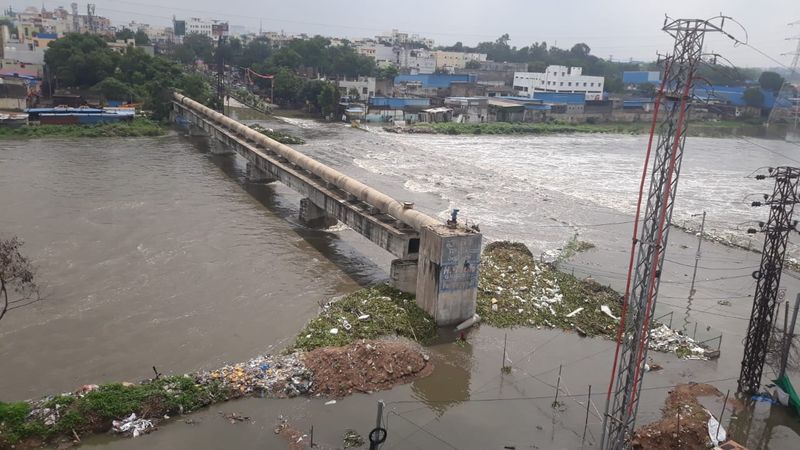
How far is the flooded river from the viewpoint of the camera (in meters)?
15.8

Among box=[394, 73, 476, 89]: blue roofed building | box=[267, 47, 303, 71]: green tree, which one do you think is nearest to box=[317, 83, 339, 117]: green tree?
box=[267, 47, 303, 71]: green tree

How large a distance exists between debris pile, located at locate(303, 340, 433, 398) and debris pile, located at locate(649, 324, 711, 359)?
795 cm

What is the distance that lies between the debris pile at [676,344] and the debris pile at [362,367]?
7947 millimetres

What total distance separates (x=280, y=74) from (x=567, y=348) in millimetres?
78493

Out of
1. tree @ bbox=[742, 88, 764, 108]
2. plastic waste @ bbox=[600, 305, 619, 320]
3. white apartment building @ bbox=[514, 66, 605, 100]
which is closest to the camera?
plastic waste @ bbox=[600, 305, 619, 320]

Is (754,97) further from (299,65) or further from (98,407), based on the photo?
(98,407)

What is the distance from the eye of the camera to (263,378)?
16.2 meters

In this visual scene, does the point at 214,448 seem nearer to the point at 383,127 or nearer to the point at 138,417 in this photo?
the point at 138,417

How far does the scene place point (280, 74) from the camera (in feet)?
296

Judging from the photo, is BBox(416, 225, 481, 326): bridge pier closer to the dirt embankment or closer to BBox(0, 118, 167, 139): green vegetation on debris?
the dirt embankment

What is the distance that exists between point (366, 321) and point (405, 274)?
310 cm

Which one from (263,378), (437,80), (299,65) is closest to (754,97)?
(437,80)

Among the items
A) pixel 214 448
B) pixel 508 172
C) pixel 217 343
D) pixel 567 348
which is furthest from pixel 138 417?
pixel 508 172

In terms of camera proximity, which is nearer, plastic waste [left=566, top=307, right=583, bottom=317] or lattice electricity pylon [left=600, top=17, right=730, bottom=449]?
lattice electricity pylon [left=600, top=17, right=730, bottom=449]
